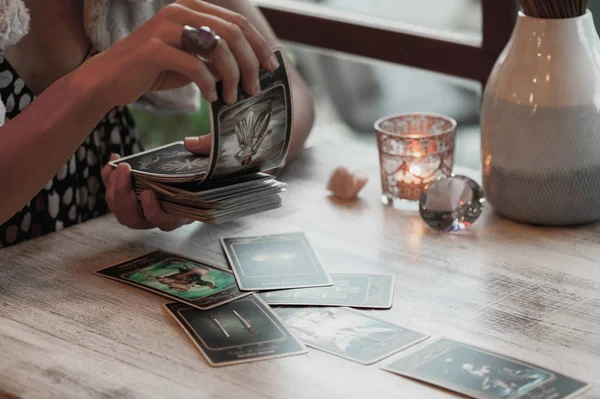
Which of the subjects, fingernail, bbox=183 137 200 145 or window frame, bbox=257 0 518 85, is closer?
fingernail, bbox=183 137 200 145

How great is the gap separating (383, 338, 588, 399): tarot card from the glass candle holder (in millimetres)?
453

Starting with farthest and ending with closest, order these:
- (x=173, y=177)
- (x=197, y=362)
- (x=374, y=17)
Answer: (x=374, y=17) → (x=173, y=177) → (x=197, y=362)

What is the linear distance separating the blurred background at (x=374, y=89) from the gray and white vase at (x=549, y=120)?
Result: 2.14ft

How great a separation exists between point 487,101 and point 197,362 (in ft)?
2.00

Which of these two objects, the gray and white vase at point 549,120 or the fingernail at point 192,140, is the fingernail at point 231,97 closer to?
the fingernail at point 192,140

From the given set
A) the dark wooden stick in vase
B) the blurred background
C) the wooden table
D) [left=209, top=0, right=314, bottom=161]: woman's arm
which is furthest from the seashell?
the blurred background

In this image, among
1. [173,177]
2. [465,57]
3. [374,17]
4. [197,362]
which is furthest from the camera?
[374,17]

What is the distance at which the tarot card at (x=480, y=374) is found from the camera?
2.74ft

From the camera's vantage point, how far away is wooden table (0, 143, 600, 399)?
88cm

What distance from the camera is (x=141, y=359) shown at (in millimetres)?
924

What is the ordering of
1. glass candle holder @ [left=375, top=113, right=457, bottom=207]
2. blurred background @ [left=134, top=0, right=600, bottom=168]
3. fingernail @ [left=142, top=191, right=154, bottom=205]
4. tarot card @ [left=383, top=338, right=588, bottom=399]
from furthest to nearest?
blurred background @ [left=134, top=0, right=600, bottom=168]
glass candle holder @ [left=375, top=113, right=457, bottom=207]
fingernail @ [left=142, top=191, right=154, bottom=205]
tarot card @ [left=383, top=338, right=588, bottom=399]

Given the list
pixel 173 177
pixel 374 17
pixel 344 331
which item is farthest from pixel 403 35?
pixel 344 331

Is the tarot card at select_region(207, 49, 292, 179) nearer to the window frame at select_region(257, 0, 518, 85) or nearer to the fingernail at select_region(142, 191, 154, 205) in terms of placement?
the fingernail at select_region(142, 191, 154, 205)

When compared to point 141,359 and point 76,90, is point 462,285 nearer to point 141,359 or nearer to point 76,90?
point 141,359
